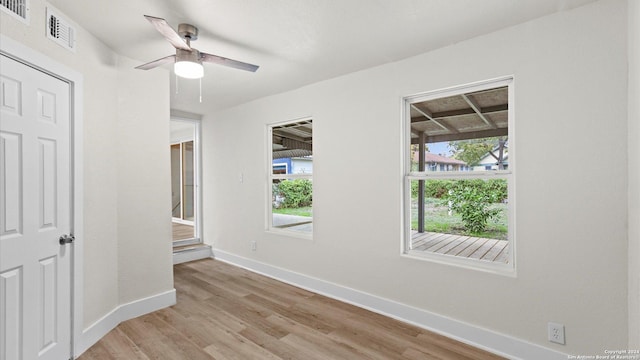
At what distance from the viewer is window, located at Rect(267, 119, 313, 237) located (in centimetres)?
376

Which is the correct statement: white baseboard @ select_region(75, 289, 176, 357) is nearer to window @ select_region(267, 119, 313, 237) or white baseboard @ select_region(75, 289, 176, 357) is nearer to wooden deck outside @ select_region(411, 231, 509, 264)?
window @ select_region(267, 119, 313, 237)

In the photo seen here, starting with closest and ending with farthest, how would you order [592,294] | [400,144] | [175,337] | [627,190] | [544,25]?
[627,190] → [592,294] → [544,25] → [175,337] → [400,144]

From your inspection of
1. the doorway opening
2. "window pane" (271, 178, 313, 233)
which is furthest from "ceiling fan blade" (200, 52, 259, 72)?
the doorway opening

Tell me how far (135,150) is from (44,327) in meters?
1.53

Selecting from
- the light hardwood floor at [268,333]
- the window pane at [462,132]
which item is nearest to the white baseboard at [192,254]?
the light hardwood floor at [268,333]

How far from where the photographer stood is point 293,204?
400 centimetres

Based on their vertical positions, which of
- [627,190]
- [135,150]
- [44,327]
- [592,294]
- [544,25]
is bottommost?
[44,327]

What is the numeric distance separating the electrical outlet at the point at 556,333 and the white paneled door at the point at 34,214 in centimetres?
336

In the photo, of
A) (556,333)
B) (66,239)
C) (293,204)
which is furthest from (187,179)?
(556,333)

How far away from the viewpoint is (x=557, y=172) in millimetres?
2043

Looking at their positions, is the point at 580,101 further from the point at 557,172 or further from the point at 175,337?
the point at 175,337

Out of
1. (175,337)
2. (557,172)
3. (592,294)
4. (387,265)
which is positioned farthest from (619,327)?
(175,337)

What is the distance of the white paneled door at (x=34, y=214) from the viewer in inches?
67.7

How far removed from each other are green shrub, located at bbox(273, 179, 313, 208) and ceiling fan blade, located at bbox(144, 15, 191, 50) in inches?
81.9
